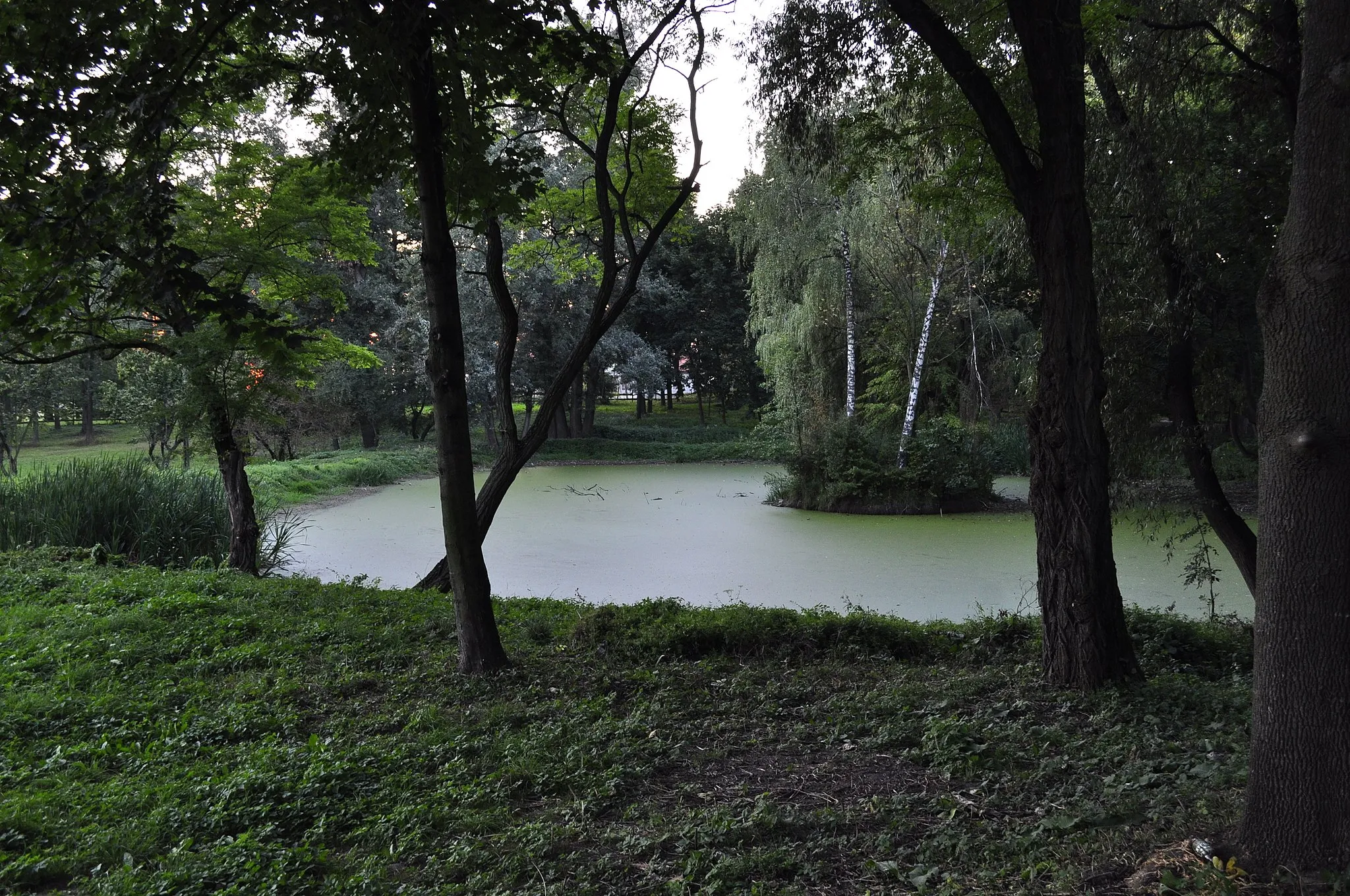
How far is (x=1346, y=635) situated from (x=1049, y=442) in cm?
187

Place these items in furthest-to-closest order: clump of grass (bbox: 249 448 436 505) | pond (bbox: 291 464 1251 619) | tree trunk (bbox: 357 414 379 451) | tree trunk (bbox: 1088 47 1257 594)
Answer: tree trunk (bbox: 357 414 379 451) < clump of grass (bbox: 249 448 436 505) < pond (bbox: 291 464 1251 619) < tree trunk (bbox: 1088 47 1257 594)

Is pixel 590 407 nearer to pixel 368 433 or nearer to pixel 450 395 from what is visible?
pixel 368 433

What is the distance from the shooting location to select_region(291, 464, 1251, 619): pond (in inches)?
285

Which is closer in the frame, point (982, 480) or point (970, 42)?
point (970, 42)

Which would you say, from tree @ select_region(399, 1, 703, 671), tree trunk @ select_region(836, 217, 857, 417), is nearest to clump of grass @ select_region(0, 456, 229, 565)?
tree @ select_region(399, 1, 703, 671)

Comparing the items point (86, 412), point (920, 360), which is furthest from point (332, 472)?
point (86, 412)

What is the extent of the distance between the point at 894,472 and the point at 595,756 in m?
10.4

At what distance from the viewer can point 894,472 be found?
12.8 meters

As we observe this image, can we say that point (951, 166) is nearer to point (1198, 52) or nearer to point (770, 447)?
point (1198, 52)

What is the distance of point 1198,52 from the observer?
4.82 metres

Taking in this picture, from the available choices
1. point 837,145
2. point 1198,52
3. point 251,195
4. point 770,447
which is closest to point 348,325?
point 770,447

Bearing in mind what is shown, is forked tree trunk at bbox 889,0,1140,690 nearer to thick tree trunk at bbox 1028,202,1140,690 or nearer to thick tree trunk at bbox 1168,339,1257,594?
thick tree trunk at bbox 1028,202,1140,690

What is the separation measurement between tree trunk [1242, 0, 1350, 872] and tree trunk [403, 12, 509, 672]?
9.66 ft

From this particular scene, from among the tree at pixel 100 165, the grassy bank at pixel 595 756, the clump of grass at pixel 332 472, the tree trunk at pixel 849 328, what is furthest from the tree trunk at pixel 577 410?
the tree at pixel 100 165
